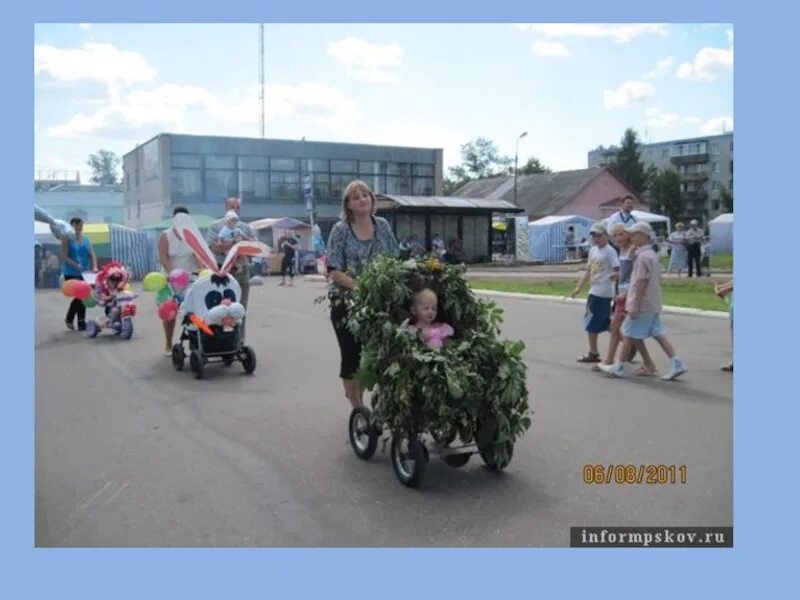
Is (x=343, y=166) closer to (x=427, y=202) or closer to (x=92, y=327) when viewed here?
(x=427, y=202)

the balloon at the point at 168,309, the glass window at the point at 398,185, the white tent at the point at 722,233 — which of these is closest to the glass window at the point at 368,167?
the glass window at the point at 398,185

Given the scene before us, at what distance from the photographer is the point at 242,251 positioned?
7.52 metres

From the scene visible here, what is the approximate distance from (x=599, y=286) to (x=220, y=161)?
451 cm

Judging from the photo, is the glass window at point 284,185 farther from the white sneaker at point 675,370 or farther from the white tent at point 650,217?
the white sneaker at point 675,370

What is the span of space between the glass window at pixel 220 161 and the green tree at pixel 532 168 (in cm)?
186

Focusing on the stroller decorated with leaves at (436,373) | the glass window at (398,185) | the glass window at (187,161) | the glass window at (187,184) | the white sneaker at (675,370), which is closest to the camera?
the stroller decorated with leaves at (436,373)

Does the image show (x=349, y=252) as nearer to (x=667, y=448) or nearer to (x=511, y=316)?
(x=667, y=448)

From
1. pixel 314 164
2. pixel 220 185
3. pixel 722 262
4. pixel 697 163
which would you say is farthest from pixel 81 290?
pixel 722 262

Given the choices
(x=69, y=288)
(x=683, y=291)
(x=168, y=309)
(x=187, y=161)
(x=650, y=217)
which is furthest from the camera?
(x=168, y=309)

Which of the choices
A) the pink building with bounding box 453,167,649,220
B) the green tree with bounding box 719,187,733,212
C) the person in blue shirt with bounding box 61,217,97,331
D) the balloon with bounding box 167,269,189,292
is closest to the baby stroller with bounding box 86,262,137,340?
the balloon with bounding box 167,269,189,292

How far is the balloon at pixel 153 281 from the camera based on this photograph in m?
8.12

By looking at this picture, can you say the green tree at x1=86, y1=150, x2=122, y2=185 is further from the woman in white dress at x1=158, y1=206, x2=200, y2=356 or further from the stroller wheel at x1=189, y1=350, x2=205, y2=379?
the stroller wheel at x1=189, y1=350, x2=205, y2=379

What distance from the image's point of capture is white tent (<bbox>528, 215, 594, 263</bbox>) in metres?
8.07
